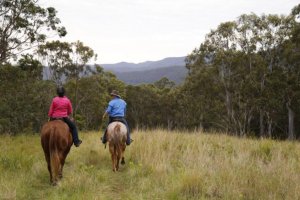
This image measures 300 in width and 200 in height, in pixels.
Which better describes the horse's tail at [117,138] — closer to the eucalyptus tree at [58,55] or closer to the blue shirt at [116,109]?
the blue shirt at [116,109]

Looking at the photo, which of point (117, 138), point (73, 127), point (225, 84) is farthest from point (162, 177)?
point (225, 84)

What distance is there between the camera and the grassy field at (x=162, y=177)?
709cm

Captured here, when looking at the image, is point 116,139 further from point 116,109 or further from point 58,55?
point 58,55

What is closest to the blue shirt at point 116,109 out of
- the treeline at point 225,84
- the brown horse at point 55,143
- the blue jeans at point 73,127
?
the blue jeans at point 73,127

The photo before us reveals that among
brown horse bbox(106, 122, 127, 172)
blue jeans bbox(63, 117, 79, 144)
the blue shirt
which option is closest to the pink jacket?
blue jeans bbox(63, 117, 79, 144)

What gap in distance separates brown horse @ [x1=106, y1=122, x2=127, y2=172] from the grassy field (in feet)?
1.34

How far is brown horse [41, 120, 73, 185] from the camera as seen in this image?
866 centimetres

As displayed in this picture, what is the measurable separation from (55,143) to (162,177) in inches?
94.8

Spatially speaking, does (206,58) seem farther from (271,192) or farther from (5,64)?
(271,192)

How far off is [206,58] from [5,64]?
2588cm

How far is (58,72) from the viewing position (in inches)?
1857

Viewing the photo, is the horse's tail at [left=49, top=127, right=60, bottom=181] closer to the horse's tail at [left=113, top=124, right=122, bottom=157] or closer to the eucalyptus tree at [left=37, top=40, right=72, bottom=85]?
the horse's tail at [left=113, top=124, right=122, bottom=157]

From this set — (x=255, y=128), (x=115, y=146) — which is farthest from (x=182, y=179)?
(x=255, y=128)

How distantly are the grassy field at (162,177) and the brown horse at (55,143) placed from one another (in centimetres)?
32
